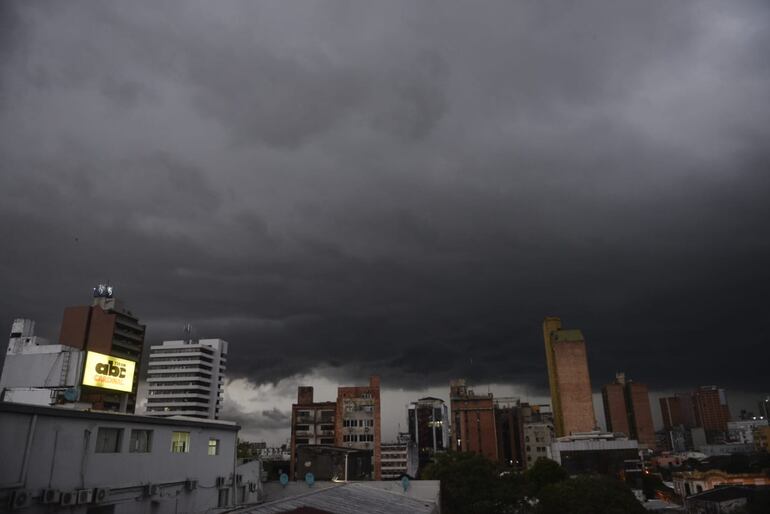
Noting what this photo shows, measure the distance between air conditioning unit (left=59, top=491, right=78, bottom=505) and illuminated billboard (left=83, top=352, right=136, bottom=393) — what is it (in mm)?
10413

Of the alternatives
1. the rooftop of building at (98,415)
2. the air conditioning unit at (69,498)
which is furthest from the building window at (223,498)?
the air conditioning unit at (69,498)

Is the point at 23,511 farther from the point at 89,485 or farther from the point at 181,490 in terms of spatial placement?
the point at 181,490

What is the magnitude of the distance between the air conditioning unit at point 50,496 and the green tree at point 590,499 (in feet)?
149

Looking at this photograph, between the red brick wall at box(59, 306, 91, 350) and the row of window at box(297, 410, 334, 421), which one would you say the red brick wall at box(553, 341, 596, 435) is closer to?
the row of window at box(297, 410, 334, 421)

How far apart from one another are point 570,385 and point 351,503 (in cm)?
16350

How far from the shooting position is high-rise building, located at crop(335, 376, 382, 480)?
359 feet

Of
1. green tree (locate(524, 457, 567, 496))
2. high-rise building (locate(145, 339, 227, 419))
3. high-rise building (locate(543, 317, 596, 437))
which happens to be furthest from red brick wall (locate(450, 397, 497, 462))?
high-rise building (locate(145, 339, 227, 419))

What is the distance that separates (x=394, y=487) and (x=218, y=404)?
16922 cm

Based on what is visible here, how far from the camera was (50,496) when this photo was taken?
77.0ft

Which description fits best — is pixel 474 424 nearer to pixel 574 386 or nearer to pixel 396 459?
pixel 396 459

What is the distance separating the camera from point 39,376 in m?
30.9

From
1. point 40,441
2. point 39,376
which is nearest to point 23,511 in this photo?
point 40,441

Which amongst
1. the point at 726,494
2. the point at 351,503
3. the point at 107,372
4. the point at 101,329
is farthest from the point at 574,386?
the point at 107,372

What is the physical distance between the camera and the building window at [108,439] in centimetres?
2770
